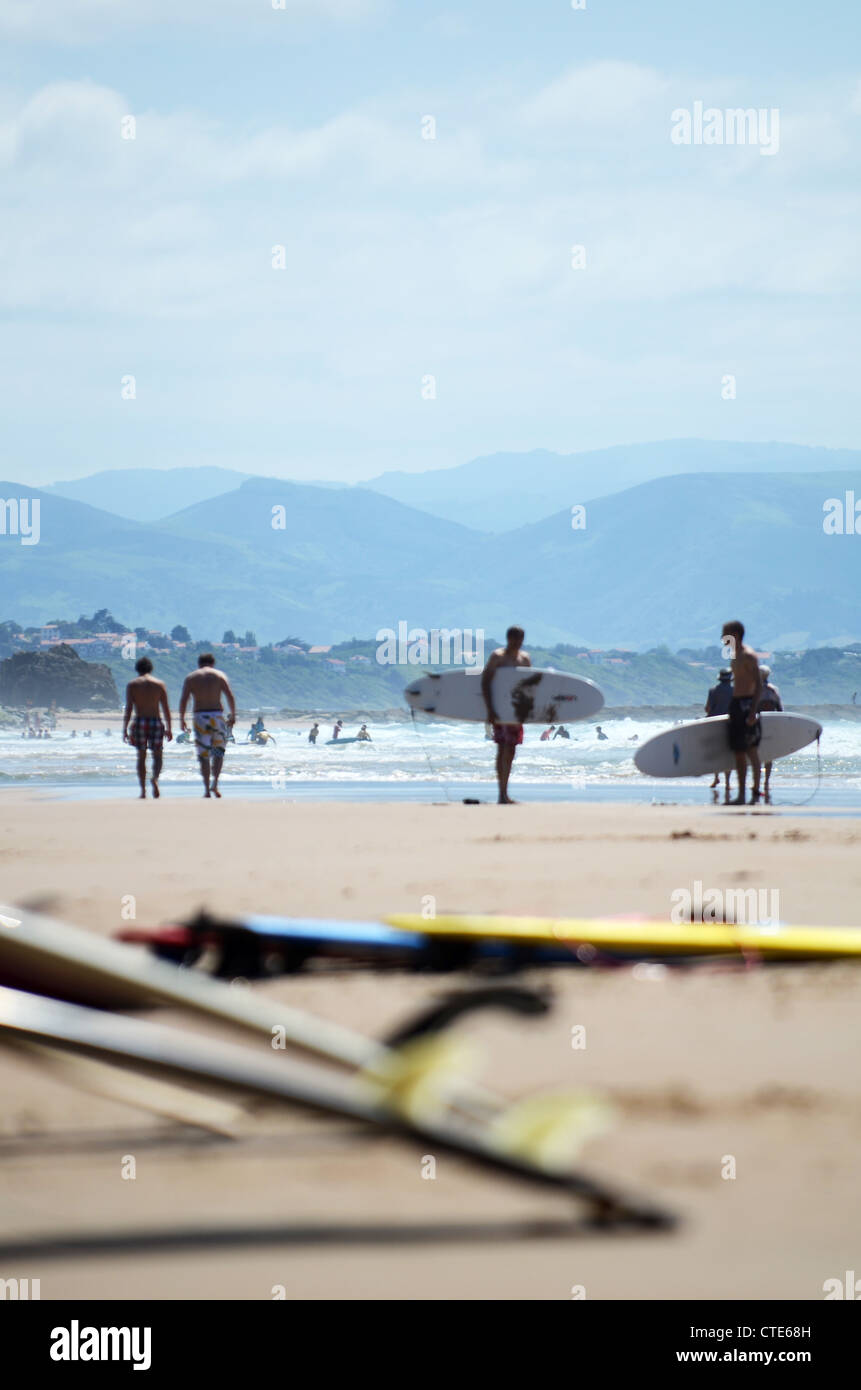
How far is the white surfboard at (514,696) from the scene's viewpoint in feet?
43.9

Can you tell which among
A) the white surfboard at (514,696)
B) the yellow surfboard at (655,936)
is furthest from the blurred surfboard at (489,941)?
the white surfboard at (514,696)

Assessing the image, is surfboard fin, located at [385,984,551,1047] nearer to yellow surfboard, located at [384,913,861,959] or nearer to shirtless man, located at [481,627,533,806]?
yellow surfboard, located at [384,913,861,959]

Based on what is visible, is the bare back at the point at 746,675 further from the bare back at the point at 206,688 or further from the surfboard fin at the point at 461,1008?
the surfboard fin at the point at 461,1008

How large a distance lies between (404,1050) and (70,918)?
105 inches

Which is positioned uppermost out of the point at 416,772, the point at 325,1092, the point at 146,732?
the point at 146,732

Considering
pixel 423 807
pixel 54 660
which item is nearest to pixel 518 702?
pixel 423 807

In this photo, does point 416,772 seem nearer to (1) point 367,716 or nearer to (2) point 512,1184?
(2) point 512,1184

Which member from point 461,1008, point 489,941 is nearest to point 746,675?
point 489,941

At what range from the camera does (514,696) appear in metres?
13.6

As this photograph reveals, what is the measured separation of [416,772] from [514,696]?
10.3 meters

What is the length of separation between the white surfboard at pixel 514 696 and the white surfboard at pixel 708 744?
Result: 0.94 metres

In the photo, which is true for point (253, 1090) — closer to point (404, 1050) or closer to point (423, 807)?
point (404, 1050)

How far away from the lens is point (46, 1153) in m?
2.49

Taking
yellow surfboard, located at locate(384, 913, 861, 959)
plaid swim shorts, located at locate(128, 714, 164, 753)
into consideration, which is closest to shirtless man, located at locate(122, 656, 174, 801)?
plaid swim shorts, located at locate(128, 714, 164, 753)
